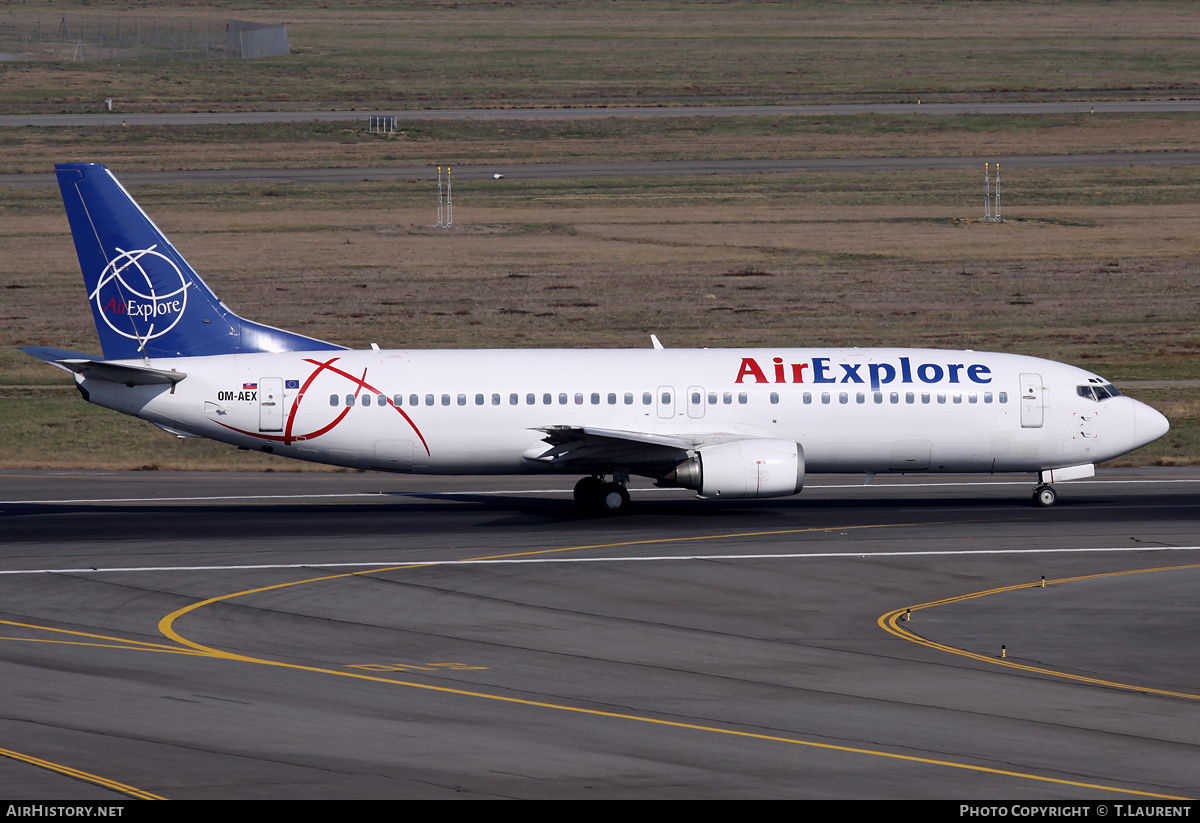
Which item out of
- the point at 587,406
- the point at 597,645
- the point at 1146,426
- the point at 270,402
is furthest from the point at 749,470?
the point at 270,402

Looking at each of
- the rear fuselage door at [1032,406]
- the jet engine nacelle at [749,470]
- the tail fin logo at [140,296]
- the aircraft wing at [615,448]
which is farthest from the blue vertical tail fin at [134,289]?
the rear fuselage door at [1032,406]

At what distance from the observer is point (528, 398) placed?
127 ft

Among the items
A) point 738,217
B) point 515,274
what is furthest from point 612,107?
point 515,274

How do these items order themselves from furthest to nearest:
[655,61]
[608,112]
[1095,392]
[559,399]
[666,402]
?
[655,61], [608,112], [1095,392], [559,399], [666,402]

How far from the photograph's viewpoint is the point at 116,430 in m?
52.1

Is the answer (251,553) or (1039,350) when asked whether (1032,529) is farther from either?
(1039,350)

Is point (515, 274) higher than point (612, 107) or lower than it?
lower

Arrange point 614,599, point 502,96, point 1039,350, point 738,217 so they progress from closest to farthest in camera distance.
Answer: point 614,599
point 1039,350
point 738,217
point 502,96

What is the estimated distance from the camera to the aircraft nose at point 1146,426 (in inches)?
1575

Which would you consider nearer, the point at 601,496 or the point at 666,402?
the point at 666,402

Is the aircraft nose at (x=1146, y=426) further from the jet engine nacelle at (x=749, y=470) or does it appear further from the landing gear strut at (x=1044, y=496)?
the jet engine nacelle at (x=749, y=470)

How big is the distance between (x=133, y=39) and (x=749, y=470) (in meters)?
146

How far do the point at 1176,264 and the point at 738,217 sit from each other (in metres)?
24.6

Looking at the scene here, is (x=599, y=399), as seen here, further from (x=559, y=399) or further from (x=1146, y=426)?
(x=1146, y=426)
